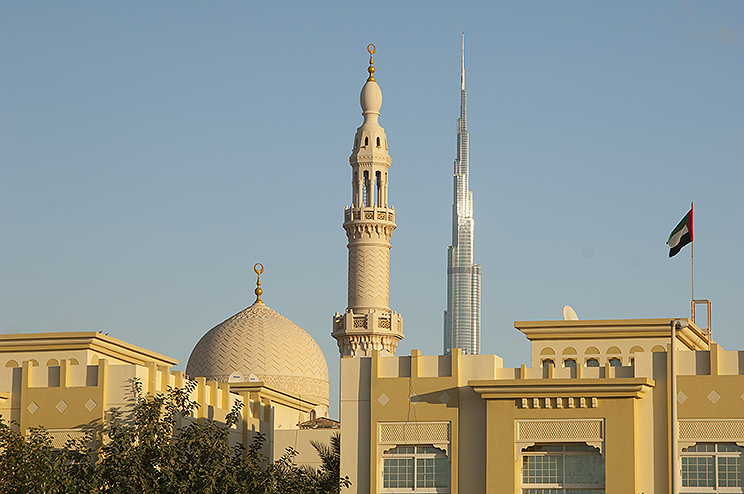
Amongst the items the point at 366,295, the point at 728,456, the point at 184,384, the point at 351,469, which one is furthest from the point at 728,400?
the point at 366,295

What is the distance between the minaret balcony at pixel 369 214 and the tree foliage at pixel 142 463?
25447 mm

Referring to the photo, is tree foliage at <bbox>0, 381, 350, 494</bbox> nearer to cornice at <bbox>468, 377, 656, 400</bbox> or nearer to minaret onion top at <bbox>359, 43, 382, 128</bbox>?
cornice at <bbox>468, 377, 656, 400</bbox>

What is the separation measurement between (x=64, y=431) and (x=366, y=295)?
24790 mm

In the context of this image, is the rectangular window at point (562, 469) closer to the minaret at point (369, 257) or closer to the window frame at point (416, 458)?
the window frame at point (416, 458)

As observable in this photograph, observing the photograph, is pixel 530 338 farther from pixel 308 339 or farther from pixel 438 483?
pixel 308 339

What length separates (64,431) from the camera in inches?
1042

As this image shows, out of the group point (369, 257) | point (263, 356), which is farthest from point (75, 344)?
point (369, 257)

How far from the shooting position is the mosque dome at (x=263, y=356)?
48438mm

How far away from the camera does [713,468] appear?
2366 centimetres

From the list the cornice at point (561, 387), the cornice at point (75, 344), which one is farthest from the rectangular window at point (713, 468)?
the cornice at point (75, 344)

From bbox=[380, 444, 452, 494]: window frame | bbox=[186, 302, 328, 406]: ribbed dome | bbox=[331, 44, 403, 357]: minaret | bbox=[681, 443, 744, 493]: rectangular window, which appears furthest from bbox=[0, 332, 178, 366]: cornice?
bbox=[331, 44, 403, 357]: minaret

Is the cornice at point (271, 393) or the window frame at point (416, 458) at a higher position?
the cornice at point (271, 393)

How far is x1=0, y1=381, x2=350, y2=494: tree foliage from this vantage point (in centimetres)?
2425

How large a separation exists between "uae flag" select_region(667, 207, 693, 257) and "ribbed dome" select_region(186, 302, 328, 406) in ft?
73.9
